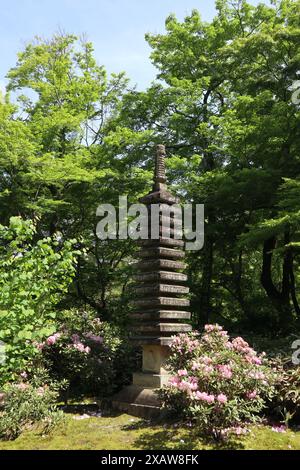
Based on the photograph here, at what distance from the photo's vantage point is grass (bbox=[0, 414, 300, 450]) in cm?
614

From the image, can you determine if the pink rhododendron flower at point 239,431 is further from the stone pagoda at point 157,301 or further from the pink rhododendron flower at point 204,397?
the stone pagoda at point 157,301

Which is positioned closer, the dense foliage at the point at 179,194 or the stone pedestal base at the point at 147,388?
the dense foliage at the point at 179,194

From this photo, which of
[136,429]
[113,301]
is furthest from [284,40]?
[136,429]

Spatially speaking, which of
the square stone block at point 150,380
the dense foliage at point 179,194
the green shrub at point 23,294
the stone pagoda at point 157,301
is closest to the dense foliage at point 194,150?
the dense foliage at point 179,194

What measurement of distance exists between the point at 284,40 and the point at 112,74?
948cm

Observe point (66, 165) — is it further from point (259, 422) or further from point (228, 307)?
point (259, 422)

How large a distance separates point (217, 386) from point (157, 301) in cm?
230

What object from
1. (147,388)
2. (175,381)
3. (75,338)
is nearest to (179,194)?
(75,338)

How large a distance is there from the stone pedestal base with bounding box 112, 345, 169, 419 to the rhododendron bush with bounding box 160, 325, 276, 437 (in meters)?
0.61

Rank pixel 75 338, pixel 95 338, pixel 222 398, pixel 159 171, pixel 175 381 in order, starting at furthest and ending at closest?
pixel 95 338
pixel 75 338
pixel 159 171
pixel 175 381
pixel 222 398

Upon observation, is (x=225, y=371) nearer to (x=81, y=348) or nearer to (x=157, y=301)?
(x=157, y=301)

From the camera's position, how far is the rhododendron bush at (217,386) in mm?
6250

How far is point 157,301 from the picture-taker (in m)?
8.45

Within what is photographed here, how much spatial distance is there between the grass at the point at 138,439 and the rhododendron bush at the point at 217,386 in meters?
0.24
